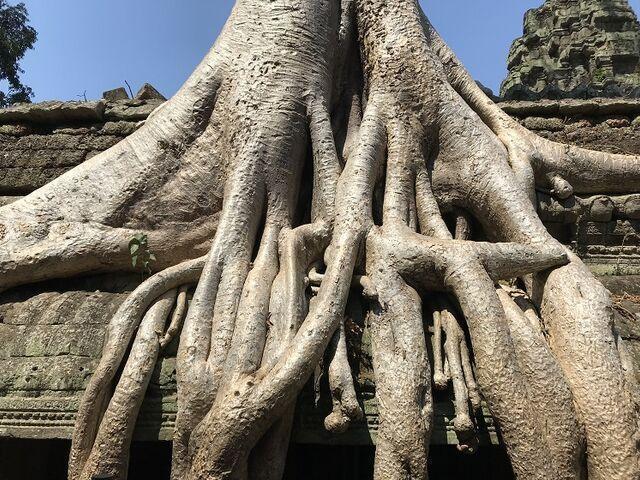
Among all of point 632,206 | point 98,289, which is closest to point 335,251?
point 98,289

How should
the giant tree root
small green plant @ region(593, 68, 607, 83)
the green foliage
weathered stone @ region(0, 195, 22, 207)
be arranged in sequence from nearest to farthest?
the giant tree root
weathered stone @ region(0, 195, 22, 207)
small green plant @ region(593, 68, 607, 83)
the green foliage

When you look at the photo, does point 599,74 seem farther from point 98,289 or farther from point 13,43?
point 13,43

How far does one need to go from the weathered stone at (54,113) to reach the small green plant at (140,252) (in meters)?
1.96

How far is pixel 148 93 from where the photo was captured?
4.80 metres

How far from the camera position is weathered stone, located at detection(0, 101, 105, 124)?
13.8 feet

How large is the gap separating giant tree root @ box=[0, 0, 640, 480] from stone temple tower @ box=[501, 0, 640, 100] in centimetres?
519

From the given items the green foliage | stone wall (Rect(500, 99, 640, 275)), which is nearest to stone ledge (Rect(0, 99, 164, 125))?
stone wall (Rect(500, 99, 640, 275))

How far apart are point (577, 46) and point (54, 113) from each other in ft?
26.3

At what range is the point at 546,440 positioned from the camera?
1.81 meters

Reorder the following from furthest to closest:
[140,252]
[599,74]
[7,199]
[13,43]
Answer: [13,43] → [599,74] → [7,199] → [140,252]

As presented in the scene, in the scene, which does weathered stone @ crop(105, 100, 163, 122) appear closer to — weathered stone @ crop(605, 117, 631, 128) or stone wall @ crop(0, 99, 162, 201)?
stone wall @ crop(0, 99, 162, 201)

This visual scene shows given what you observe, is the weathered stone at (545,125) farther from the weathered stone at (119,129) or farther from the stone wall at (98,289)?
the weathered stone at (119,129)

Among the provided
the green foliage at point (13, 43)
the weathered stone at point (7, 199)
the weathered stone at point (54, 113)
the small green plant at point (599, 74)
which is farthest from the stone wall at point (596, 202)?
the green foliage at point (13, 43)

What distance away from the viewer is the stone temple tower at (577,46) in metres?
8.02
